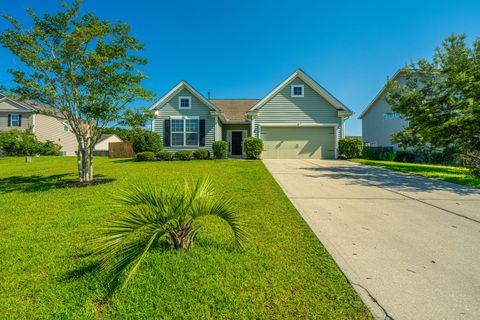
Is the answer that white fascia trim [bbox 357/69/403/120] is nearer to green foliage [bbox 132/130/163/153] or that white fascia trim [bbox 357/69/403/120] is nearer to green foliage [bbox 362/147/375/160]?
green foliage [bbox 362/147/375/160]

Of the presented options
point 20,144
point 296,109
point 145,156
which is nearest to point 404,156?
point 296,109

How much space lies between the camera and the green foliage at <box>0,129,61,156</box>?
19078 millimetres

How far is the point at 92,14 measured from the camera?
6.27m

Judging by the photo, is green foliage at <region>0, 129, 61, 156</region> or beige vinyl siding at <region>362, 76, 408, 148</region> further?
beige vinyl siding at <region>362, 76, 408, 148</region>

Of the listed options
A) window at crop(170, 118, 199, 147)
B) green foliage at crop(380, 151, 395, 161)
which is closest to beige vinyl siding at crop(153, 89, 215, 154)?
window at crop(170, 118, 199, 147)

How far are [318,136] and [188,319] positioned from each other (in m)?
15.1

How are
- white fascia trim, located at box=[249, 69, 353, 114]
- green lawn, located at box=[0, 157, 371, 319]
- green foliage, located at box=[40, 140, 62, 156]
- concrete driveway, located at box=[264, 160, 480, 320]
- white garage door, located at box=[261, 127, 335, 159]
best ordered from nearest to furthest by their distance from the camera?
green lawn, located at box=[0, 157, 371, 319]
concrete driveway, located at box=[264, 160, 480, 320]
white fascia trim, located at box=[249, 69, 353, 114]
white garage door, located at box=[261, 127, 335, 159]
green foliage, located at box=[40, 140, 62, 156]

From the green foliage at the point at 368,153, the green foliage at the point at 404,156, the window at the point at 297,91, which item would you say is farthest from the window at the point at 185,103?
the green foliage at the point at 404,156

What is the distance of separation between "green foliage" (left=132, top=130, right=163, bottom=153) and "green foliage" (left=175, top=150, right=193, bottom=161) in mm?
1512

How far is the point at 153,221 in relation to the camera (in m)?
2.04

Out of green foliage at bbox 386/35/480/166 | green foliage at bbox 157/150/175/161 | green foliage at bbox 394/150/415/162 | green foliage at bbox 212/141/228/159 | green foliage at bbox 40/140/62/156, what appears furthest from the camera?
green foliage at bbox 40/140/62/156

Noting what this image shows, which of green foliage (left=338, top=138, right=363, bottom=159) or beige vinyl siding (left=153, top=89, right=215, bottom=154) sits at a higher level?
beige vinyl siding (left=153, top=89, right=215, bottom=154)

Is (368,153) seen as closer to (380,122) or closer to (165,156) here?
(380,122)

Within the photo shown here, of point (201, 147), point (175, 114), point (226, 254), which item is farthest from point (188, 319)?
point (175, 114)
